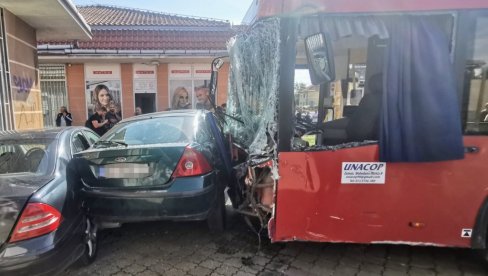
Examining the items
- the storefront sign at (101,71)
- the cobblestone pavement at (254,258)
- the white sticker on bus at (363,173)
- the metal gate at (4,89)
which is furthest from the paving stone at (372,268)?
the storefront sign at (101,71)

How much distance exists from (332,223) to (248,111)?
175 cm

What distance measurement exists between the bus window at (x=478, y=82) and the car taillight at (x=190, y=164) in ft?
8.26

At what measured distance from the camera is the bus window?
2.76 meters

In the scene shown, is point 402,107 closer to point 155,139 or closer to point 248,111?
point 248,111

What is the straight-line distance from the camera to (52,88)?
1248 cm

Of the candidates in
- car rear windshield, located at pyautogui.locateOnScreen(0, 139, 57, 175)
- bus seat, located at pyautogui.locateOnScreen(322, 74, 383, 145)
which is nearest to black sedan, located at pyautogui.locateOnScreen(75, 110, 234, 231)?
car rear windshield, located at pyautogui.locateOnScreen(0, 139, 57, 175)

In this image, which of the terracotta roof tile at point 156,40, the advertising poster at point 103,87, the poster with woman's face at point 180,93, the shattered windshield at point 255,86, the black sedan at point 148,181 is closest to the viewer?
the shattered windshield at point 255,86

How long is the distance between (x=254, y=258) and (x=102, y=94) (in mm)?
10990

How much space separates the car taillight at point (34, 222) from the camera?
2562 millimetres

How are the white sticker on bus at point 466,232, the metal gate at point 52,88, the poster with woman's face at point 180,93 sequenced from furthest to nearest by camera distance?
the poster with woman's face at point 180,93 → the metal gate at point 52,88 → the white sticker on bus at point 466,232

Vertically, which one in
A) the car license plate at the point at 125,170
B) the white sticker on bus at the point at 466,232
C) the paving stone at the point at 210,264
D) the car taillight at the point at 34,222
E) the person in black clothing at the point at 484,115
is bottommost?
the paving stone at the point at 210,264

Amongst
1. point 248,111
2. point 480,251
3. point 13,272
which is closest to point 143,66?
point 248,111

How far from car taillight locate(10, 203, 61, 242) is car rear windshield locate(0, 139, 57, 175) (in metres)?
0.49

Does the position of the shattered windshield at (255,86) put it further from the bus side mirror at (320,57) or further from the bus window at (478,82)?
the bus window at (478,82)
